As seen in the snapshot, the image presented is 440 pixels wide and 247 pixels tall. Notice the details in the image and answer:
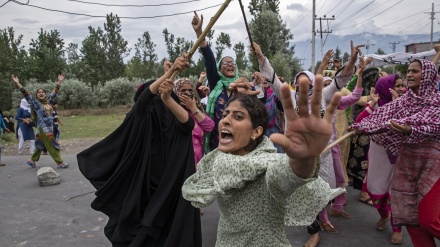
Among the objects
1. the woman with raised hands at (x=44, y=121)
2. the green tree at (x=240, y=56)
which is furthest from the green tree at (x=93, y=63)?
the woman with raised hands at (x=44, y=121)

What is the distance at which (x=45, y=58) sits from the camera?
29.3m

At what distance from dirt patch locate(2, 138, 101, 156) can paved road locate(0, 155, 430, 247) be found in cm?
412

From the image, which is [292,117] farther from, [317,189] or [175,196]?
[175,196]

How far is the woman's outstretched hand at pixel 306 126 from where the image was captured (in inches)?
44.7

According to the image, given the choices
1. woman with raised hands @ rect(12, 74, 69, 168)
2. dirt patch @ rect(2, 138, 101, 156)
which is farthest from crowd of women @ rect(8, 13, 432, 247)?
dirt patch @ rect(2, 138, 101, 156)

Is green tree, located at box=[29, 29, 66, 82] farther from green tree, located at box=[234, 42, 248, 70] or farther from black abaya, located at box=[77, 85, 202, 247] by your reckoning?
black abaya, located at box=[77, 85, 202, 247]

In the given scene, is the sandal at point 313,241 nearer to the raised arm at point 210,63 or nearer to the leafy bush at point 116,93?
the raised arm at point 210,63

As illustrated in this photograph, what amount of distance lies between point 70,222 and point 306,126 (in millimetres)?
4419

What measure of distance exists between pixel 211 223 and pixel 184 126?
2079 millimetres

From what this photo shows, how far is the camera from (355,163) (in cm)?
507

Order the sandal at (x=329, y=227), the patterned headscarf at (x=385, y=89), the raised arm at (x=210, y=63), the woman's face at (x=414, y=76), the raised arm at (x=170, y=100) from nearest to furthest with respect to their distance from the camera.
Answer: the raised arm at (x=170, y=100) < the woman's face at (x=414, y=76) < the raised arm at (x=210, y=63) < the sandal at (x=329, y=227) < the patterned headscarf at (x=385, y=89)

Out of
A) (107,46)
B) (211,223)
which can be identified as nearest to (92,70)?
(107,46)

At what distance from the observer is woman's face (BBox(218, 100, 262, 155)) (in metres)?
1.80

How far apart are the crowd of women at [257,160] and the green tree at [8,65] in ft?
92.5
